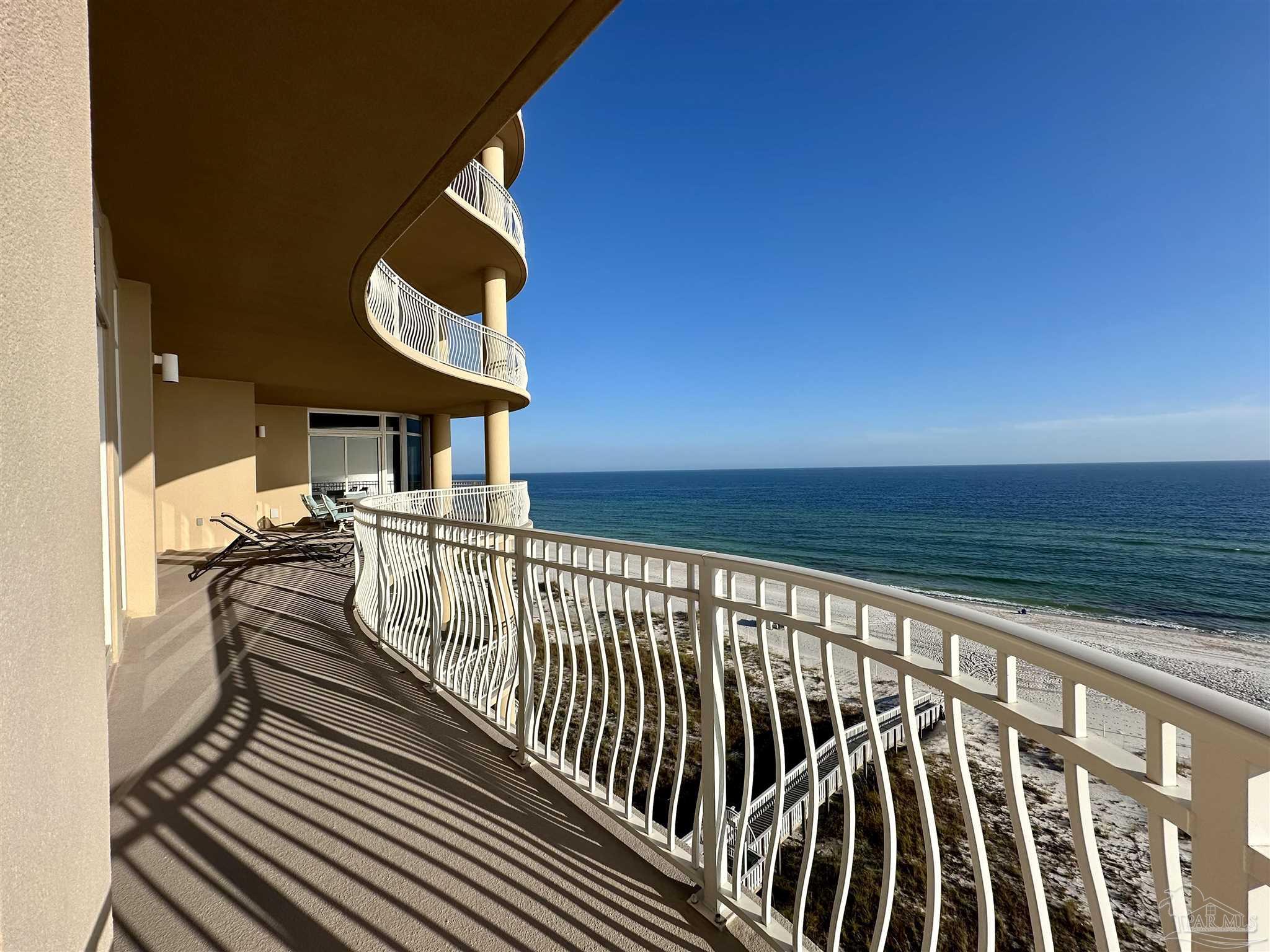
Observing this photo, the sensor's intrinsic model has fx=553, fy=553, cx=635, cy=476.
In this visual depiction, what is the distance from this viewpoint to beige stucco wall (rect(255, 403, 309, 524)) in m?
12.8

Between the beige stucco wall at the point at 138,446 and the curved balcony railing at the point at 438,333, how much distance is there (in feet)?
6.55

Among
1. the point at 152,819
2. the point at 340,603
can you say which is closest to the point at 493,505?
the point at 340,603

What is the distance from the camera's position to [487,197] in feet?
31.3

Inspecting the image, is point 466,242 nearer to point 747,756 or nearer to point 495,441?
point 495,441

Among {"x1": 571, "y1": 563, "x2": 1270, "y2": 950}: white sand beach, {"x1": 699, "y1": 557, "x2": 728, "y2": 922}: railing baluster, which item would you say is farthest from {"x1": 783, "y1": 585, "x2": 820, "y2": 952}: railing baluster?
{"x1": 699, "y1": 557, "x2": 728, "y2": 922}: railing baluster

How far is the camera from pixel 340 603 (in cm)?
597

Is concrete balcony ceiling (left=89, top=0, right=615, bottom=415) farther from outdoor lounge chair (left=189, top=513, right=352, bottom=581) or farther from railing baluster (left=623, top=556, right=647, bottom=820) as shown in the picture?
outdoor lounge chair (left=189, top=513, right=352, bottom=581)

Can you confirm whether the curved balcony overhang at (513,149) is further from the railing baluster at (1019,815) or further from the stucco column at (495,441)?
the railing baluster at (1019,815)

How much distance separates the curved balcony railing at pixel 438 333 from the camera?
711 centimetres

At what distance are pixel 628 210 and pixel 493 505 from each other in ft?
56.6

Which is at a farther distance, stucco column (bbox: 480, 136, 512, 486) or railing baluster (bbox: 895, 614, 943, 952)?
stucco column (bbox: 480, 136, 512, 486)

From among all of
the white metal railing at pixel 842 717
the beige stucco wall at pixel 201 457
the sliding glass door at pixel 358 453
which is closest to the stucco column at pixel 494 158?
the beige stucco wall at pixel 201 457

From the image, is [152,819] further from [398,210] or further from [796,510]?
[796,510]

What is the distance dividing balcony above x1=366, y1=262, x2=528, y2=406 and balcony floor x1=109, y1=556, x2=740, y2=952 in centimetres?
402
